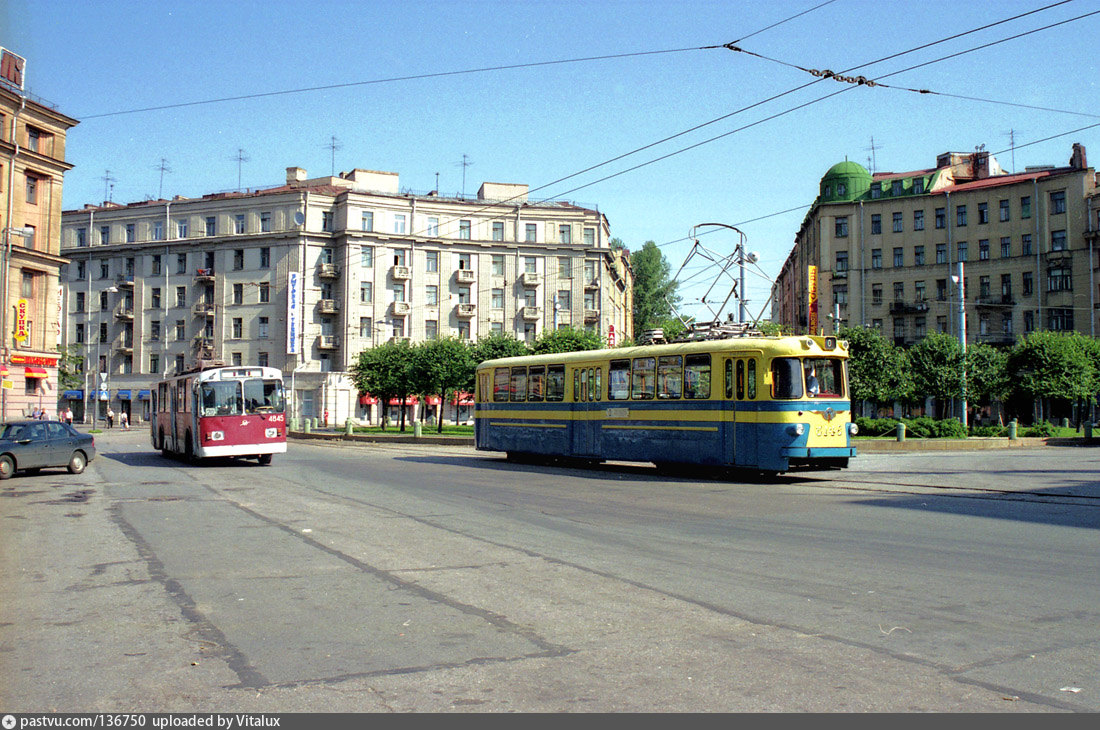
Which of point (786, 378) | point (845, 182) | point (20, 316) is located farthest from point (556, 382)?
point (845, 182)

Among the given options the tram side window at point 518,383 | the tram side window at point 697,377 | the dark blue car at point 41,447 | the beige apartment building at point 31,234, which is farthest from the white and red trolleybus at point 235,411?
the beige apartment building at point 31,234

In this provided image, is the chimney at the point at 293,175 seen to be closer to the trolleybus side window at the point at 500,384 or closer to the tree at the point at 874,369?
the tree at the point at 874,369

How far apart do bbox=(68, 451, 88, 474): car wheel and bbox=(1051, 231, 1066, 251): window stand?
2415 inches

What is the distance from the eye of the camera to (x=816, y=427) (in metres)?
18.3

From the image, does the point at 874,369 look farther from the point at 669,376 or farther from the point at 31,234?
the point at 31,234

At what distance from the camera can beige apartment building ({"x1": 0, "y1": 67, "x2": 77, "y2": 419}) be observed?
44.0 m

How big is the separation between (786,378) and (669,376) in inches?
116

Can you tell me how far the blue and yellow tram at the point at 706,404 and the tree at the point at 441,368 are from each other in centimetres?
2739

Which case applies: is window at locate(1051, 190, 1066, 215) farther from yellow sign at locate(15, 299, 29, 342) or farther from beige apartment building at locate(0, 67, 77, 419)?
yellow sign at locate(15, 299, 29, 342)

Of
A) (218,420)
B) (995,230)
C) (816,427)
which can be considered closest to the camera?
(816,427)

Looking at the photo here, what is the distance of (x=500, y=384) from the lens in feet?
87.3

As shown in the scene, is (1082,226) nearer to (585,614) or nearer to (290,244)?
(290,244)

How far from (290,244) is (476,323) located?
14.9 meters

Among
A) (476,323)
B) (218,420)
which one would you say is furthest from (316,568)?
(476,323)
